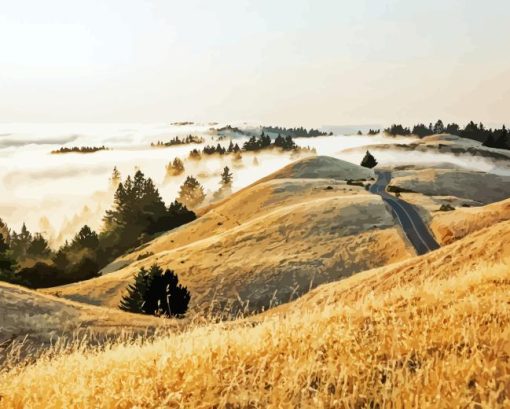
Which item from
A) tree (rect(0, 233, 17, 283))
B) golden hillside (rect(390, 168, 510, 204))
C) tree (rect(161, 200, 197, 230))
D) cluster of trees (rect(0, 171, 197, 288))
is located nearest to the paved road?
golden hillside (rect(390, 168, 510, 204))

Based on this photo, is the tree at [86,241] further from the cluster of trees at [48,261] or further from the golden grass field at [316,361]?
the golden grass field at [316,361]

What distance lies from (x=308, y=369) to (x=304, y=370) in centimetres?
16

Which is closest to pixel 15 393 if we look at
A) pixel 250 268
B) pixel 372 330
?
pixel 372 330

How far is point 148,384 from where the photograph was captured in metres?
4.52

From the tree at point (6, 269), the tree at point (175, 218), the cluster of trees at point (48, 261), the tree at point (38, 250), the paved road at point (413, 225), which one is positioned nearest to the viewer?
the tree at point (6, 269)

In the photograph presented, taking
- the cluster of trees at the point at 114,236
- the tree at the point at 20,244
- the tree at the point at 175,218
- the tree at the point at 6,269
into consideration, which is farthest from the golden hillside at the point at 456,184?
the tree at the point at 20,244

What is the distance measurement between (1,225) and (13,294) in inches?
4538

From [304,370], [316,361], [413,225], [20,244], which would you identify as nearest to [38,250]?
[20,244]

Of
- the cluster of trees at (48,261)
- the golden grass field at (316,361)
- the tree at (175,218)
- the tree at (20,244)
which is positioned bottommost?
the tree at (20,244)

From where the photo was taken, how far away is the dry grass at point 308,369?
150 inches

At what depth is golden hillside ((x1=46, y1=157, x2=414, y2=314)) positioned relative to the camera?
51625 mm

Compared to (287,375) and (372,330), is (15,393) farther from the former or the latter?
(372,330)

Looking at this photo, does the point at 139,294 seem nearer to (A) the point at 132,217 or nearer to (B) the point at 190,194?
(A) the point at 132,217

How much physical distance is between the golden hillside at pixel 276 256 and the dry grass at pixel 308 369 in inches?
1436
